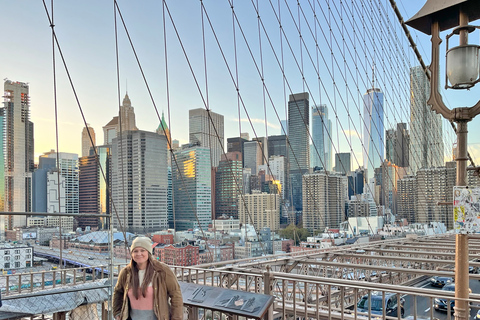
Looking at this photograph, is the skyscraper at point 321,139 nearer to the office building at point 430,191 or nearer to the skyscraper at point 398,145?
the skyscraper at point 398,145

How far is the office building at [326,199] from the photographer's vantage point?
1183cm

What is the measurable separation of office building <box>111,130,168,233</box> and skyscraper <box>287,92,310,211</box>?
489 cm

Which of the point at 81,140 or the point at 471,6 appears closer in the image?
the point at 471,6

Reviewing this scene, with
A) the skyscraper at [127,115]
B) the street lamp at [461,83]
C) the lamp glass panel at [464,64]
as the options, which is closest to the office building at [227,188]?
the skyscraper at [127,115]

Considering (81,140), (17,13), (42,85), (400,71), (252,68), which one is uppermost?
(400,71)

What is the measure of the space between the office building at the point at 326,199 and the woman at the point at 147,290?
9.69 m

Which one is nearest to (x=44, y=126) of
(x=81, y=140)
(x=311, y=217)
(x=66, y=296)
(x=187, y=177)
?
(x=81, y=140)

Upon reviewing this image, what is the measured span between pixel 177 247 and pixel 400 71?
738 inches

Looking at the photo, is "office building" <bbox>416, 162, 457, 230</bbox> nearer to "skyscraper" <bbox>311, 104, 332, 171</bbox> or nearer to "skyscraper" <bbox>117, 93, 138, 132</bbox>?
"skyscraper" <bbox>311, 104, 332, 171</bbox>

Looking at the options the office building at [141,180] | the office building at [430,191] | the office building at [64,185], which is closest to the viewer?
the office building at [64,185]

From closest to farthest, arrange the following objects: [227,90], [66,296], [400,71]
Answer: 1. [66,296]
2. [227,90]
3. [400,71]

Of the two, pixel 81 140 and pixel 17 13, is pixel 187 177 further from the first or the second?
pixel 17 13

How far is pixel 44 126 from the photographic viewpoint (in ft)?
20.6

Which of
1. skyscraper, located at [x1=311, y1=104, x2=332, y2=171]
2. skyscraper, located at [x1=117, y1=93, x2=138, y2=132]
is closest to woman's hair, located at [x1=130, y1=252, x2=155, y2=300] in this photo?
skyscraper, located at [x1=117, y1=93, x2=138, y2=132]
